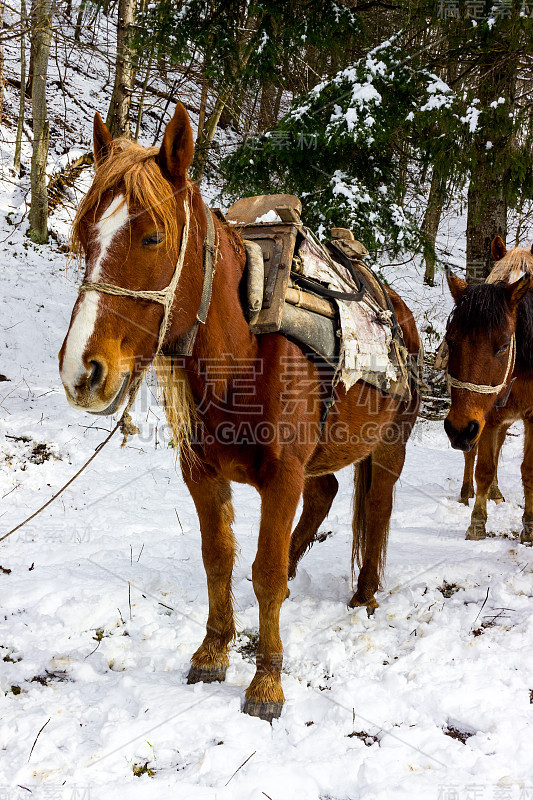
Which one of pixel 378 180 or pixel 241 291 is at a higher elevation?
pixel 378 180

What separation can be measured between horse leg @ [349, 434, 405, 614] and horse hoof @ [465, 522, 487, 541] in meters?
1.28

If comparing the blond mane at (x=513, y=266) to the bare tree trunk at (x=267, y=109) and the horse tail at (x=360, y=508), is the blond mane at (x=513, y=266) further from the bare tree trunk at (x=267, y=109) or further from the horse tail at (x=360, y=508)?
the bare tree trunk at (x=267, y=109)

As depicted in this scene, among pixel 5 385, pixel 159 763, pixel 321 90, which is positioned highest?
pixel 321 90

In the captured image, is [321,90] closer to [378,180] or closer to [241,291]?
[378,180]

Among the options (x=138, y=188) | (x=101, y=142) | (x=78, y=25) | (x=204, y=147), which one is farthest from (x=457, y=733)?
(x=204, y=147)

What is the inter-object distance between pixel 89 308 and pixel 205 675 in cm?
193

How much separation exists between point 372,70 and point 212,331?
5.06 metres

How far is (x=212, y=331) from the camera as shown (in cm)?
228

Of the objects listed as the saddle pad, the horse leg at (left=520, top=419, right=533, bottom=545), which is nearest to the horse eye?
the saddle pad

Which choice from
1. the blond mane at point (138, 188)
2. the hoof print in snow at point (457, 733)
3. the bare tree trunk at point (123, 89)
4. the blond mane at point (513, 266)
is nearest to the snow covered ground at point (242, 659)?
the hoof print in snow at point (457, 733)

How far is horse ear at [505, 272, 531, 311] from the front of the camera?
363 centimetres

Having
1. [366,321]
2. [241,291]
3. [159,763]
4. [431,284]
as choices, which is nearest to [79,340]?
[241,291]

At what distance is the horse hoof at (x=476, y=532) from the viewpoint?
464cm

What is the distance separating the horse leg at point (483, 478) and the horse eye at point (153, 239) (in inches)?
144
